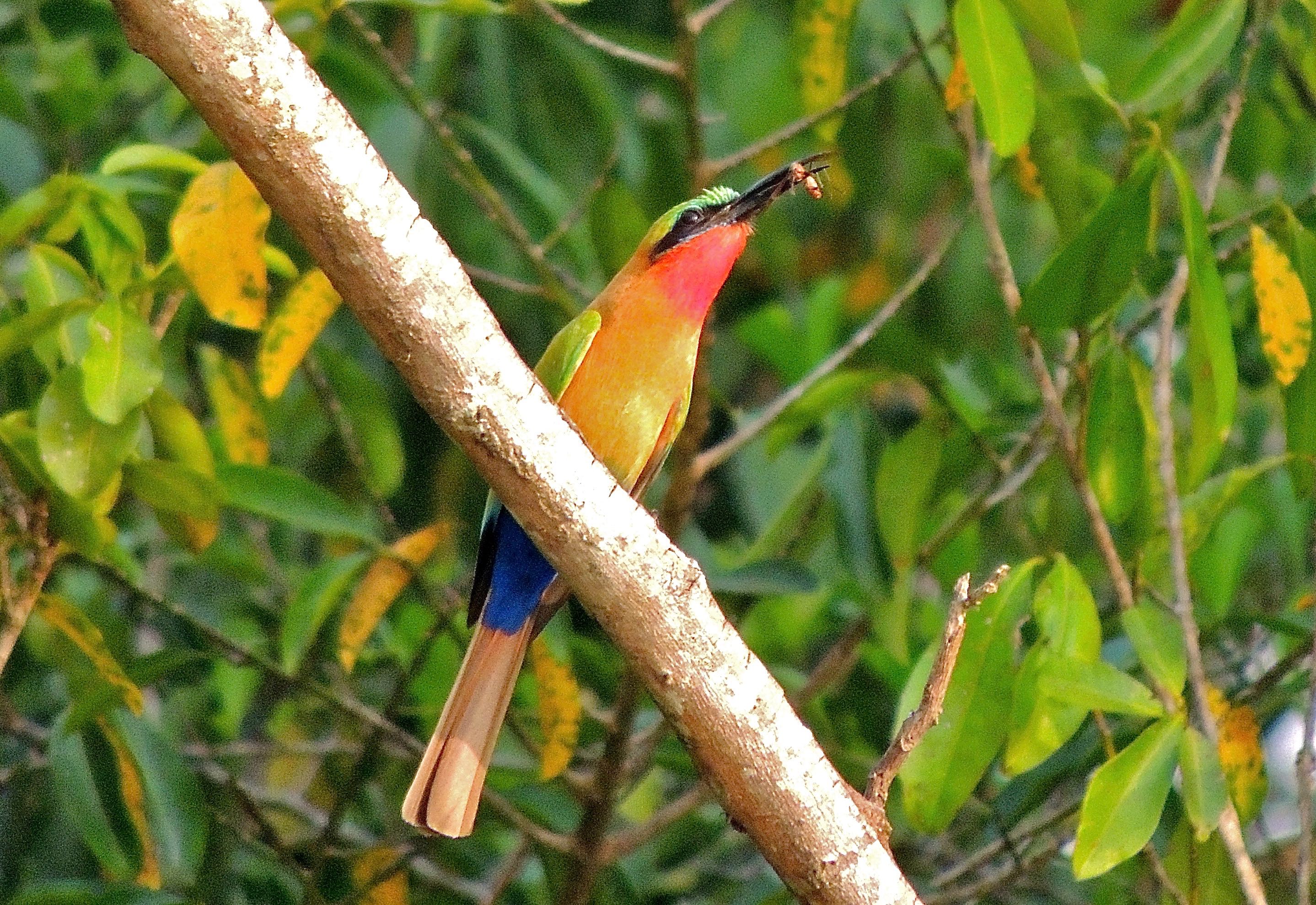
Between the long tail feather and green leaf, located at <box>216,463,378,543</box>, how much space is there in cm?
→ 30

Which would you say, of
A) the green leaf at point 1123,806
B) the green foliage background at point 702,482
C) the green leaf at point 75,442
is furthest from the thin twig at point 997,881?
the green leaf at point 75,442

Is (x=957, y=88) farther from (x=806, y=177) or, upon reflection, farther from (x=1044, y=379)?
(x=1044, y=379)

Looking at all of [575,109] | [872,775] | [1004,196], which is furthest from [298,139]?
[1004,196]

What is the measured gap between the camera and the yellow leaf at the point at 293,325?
271 cm

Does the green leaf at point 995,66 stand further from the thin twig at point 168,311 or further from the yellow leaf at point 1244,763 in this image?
the thin twig at point 168,311

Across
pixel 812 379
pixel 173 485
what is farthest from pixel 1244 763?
pixel 173 485

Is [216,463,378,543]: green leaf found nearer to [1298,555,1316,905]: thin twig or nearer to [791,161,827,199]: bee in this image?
[791,161,827,199]: bee

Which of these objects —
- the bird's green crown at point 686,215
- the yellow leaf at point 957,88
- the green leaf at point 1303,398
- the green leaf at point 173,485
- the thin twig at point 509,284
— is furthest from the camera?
the thin twig at point 509,284

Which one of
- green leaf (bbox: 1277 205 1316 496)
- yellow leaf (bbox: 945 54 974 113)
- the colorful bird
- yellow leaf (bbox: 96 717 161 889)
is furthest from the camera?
the colorful bird

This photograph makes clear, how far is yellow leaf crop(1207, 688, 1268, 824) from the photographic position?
2.62 metres

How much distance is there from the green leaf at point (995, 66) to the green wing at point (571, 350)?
0.92m

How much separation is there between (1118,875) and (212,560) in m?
1.81

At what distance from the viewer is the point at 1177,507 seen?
104 inches

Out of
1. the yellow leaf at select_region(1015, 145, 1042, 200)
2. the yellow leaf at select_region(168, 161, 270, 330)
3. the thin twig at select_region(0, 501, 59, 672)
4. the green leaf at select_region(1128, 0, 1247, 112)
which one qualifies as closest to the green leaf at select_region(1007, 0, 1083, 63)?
the green leaf at select_region(1128, 0, 1247, 112)
